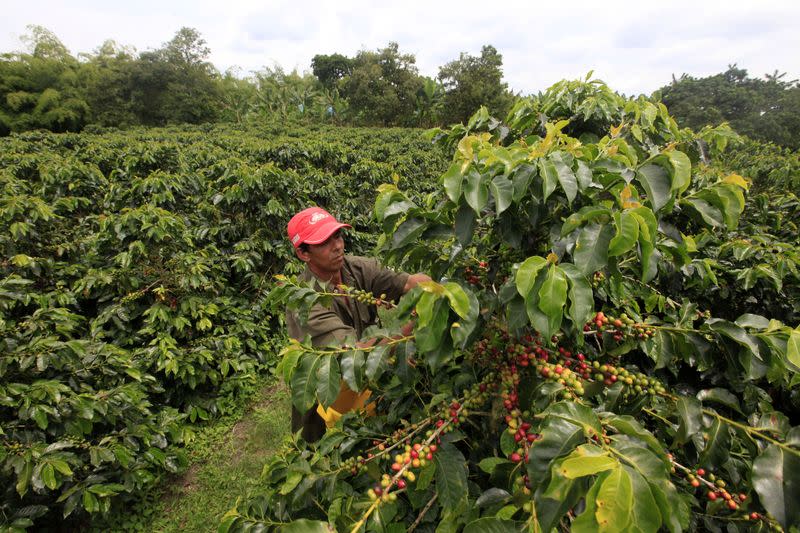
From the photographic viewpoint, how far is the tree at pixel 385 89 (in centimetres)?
3136

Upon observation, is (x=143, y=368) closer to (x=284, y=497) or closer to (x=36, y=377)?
(x=36, y=377)

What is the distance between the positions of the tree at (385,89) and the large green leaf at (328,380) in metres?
33.0

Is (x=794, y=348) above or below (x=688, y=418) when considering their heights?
above

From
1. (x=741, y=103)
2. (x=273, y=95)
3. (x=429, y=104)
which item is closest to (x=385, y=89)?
(x=429, y=104)

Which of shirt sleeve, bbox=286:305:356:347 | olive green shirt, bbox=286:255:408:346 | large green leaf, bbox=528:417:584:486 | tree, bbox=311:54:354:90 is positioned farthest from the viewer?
tree, bbox=311:54:354:90

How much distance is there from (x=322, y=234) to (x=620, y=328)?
5.01 feet

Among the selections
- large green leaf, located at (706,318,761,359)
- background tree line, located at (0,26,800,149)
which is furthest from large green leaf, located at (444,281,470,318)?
background tree line, located at (0,26,800,149)

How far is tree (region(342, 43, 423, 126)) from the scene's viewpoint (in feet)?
103

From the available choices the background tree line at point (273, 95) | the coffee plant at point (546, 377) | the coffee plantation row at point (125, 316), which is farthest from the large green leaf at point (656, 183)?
the background tree line at point (273, 95)

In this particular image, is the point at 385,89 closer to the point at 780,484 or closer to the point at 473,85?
the point at 473,85

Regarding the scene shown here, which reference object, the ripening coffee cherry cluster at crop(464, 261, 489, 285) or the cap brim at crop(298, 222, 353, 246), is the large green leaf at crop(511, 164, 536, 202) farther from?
the cap brim at crop(298, 222, 353, 246)

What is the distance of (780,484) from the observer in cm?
71

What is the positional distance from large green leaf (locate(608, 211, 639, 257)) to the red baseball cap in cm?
154

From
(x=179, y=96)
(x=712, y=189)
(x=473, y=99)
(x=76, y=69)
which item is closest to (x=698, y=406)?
(x=712, y=189)
